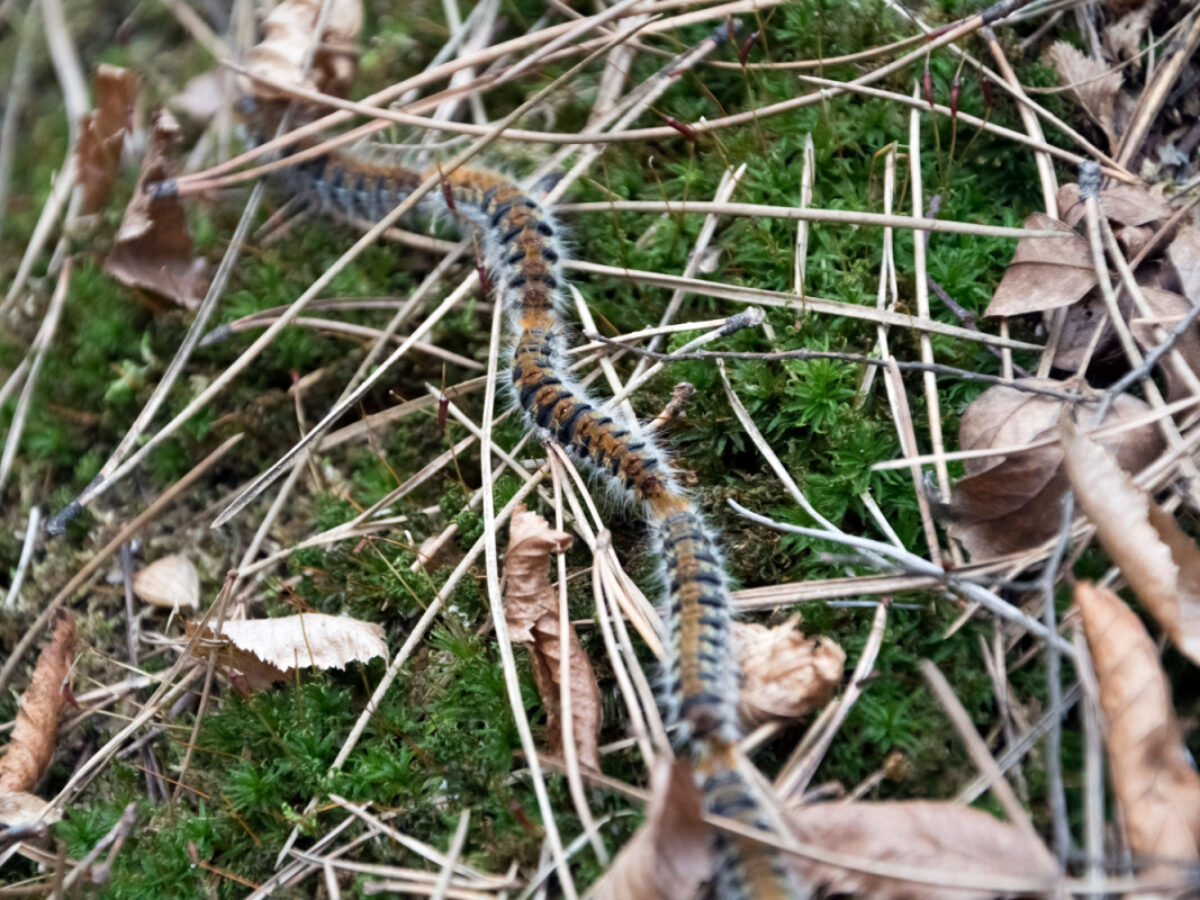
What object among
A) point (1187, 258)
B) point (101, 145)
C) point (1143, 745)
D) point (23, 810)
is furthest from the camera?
point (101, 145)

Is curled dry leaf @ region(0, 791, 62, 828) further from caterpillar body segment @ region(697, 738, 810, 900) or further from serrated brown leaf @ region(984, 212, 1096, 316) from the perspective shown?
serrated brown leaf @ region(984, 212, 1096, 316)

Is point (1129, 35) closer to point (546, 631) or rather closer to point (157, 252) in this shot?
point (546, 631)

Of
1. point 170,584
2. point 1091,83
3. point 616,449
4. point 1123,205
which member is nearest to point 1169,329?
point 1123,205

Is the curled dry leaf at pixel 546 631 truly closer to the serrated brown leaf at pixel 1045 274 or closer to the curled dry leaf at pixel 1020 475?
the curled dry leaf at pixel 1020 475

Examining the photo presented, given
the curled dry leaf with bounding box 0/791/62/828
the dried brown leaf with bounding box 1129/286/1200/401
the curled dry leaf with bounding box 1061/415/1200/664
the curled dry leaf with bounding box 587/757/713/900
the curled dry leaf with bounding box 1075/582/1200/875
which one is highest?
the dried brown leaf with bounding box 1129/286/1200/401

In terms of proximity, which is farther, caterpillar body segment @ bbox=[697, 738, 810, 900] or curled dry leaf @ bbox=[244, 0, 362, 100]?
curled dry leaf @ bbox=[244, 0, 362, 100]

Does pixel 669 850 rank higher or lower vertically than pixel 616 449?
Answer: lower

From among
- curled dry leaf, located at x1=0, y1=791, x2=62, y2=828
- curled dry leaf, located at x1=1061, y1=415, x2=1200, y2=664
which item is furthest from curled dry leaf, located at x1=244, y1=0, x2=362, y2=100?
curled dry leaf, located at x1=1061, y1=415, x2=1200, y2=664

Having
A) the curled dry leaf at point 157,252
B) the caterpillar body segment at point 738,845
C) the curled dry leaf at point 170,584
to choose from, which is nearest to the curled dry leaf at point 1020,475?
the caterpillar body segment at point 738,845

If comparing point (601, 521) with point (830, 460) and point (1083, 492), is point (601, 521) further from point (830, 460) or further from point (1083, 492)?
point (1083, 492)
